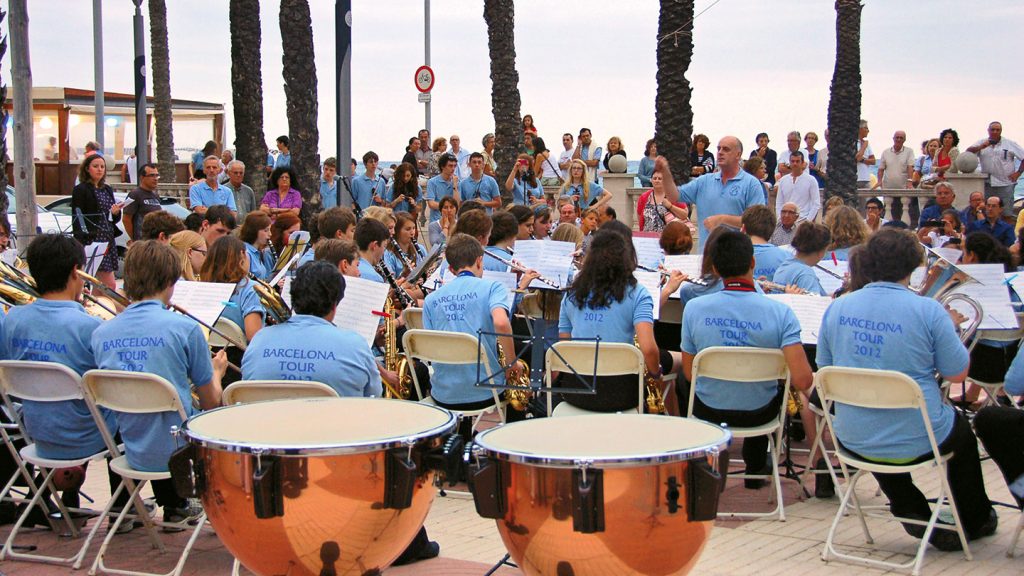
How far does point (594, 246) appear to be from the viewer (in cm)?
655

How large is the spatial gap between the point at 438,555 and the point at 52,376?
77.8 inches

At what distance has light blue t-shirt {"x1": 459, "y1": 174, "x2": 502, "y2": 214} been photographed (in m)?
14.0

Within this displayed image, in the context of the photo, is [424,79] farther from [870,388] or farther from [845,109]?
[870,388]

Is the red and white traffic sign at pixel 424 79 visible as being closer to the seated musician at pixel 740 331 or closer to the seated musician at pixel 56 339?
the seated musician at pixel 740 331

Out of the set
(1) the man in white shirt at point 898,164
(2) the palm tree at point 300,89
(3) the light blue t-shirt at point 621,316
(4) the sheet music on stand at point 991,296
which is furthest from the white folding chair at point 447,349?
(1) the man in white shirt at point 898,164

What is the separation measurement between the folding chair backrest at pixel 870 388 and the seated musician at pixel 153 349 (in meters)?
2.88

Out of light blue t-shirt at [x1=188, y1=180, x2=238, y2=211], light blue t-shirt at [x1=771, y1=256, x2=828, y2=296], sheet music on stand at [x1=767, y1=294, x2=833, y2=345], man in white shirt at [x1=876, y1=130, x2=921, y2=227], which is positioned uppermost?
man in white shirt at [x1=876, y1=130, x2=921, y2=227]

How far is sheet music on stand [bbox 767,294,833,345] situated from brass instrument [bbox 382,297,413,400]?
2.30 m

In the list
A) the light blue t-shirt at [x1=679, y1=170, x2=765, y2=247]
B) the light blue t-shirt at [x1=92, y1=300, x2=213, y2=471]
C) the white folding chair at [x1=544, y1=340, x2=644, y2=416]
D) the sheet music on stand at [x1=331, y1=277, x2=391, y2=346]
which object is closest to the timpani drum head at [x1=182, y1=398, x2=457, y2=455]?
the light blue t-shirt at [x1=92, y1=300, x2=213, y2=471]

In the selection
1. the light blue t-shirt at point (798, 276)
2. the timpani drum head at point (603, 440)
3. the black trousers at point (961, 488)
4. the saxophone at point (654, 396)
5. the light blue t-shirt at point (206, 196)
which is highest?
the light blue t-shirt at point (206, 196)

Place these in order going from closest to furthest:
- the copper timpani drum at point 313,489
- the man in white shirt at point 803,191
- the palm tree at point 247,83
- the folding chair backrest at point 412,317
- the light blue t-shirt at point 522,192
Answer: the copper timpani drum at point 313,489
the folding chair backrest at point 412,317
the man in white shirt at point 803,191
the light blue t-shirt at point 522,192
the palm tree at point 247,83

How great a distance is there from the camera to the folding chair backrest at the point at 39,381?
518 cm

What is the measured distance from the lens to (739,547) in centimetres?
559

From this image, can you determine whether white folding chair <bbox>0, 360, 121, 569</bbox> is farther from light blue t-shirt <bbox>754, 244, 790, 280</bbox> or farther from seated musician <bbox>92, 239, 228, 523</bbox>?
light blue t-shirt <bbox>754, 244, 790, 280</bbox>
